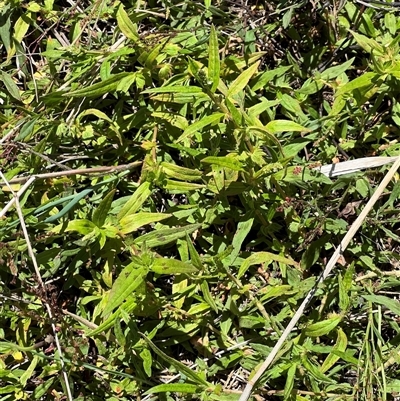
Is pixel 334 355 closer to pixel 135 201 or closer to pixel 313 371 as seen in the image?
pixel 313 371

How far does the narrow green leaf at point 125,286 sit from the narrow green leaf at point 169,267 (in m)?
0.05

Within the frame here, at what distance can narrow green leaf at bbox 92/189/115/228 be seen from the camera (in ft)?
7.13

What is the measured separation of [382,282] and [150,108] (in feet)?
4.34

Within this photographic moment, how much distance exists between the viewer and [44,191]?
2645 millimetres

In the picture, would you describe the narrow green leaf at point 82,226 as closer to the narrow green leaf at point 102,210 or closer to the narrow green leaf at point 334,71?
the narrow green leaf at point 102,210

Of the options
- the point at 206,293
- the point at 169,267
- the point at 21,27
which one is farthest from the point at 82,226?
the point at 21,27

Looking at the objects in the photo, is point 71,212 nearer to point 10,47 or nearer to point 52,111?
point 52,111

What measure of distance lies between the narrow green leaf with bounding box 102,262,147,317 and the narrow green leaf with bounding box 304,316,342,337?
769 millimetres

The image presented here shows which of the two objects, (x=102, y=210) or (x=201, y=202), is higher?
(x=102, y=210)

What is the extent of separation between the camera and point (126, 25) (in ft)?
7.89

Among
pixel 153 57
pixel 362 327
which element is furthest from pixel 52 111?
pixel 362 327

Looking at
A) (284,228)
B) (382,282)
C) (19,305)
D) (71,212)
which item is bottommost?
(382,282)

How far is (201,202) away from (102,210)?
21.3 inches

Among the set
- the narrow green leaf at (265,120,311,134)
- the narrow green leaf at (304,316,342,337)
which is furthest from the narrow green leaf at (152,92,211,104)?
the narrow green leaf at (304,316,342,337)
